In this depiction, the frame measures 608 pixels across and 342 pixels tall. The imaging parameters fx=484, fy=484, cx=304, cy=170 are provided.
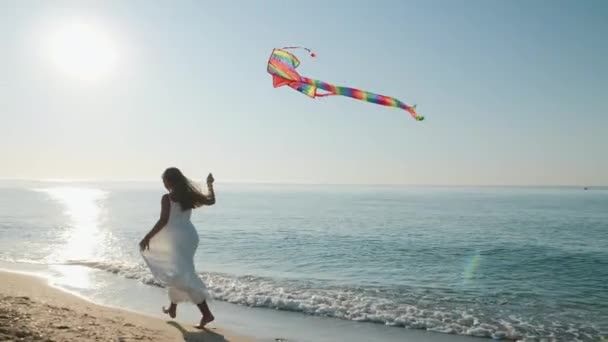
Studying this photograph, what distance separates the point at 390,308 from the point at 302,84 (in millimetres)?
5489

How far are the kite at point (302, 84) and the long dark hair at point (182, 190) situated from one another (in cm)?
228

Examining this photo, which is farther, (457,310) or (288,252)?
(288,252)

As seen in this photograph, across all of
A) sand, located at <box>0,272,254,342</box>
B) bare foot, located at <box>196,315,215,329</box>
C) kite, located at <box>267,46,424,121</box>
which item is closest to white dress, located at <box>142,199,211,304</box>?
bare foot, located at <box>196,315,215,329</box>

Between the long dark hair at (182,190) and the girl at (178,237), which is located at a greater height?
the long dark hair at (182,190)

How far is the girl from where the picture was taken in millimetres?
6805

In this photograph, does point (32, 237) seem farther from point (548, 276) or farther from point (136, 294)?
point (548, 276)

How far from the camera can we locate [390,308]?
10578 mm

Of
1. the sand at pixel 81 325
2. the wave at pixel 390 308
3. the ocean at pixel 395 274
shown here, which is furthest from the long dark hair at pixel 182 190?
the wave at pixel 390 308

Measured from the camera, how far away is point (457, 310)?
10.8m

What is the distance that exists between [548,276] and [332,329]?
449 inches

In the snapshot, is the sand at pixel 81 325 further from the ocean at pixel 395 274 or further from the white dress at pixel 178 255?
the ocean at pixel 395 274

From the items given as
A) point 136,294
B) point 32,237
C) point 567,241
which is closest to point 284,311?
point 136,294

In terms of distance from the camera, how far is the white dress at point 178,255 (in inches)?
270

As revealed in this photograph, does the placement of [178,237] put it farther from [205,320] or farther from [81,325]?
[81,325]
